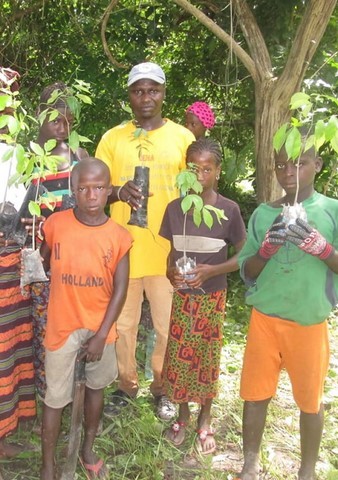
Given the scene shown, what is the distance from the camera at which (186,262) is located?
2.51 meters

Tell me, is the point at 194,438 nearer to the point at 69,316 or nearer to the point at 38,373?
the point at 38,373

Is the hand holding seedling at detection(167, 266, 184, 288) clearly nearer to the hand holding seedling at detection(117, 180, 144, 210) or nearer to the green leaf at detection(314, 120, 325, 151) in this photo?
the hand holding seedling at detection(117, 180, 144, 210)

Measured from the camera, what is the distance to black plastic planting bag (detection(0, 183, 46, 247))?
7.46 ft

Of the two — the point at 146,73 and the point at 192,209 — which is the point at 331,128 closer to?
the point at 192,209

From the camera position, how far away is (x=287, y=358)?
2236mm

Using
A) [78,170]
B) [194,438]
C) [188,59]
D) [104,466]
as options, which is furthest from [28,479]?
[188,59]

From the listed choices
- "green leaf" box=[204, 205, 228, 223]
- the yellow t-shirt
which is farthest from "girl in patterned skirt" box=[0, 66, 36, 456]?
"green leaf" box=[204, 205, 228, 223]

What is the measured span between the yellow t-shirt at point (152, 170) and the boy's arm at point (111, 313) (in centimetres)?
53

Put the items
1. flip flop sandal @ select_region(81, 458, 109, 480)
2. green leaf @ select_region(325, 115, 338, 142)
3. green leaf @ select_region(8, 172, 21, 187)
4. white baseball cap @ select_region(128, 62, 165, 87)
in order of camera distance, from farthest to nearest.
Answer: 1. white baseball cap @ select_region(128, 62, 165, 87)
2. flip flop sandal @ select_region(81, 458, 109, 480)
3. green leaf @ select_region(8, 172, 21, 187)
4. green leaf @ select_region(325, 115, 338, 142)

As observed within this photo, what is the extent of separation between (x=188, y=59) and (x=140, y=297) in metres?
3.94

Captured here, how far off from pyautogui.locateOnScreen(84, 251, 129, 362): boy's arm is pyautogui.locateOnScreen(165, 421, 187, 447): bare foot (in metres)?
0.80

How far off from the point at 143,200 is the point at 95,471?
1297 mm

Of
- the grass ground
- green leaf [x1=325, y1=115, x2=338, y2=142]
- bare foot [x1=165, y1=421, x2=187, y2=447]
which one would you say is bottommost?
the grass ground

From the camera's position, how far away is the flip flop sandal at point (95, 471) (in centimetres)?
241
